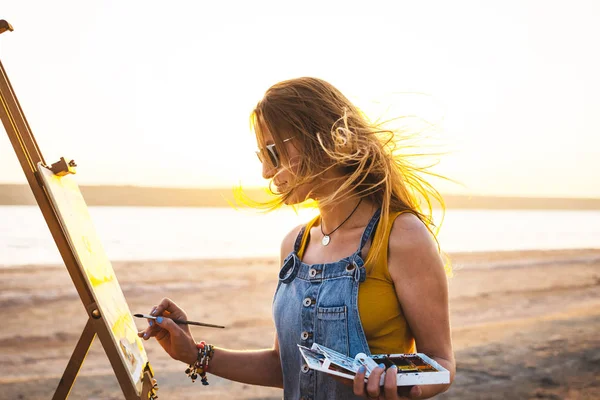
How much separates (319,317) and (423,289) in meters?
0.30

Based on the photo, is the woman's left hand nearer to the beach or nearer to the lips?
the lips

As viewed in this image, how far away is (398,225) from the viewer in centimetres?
171

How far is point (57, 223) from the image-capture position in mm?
1746

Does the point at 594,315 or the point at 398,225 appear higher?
the point at 398,225

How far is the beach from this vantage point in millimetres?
5367

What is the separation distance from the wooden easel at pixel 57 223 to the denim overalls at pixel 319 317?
0.47 metres

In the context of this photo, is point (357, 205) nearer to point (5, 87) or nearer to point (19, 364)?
point (5, 87)

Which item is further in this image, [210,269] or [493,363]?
[210,269]

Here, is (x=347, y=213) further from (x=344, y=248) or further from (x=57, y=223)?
(x=57, y=223)

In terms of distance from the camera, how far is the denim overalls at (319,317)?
66.2 inches

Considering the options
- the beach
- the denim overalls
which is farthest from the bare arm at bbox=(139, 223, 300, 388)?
the beach

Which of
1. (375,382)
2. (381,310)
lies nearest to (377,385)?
(375,382)

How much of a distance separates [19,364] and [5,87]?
5.34 meters

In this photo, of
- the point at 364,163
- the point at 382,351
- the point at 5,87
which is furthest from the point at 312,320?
the point at 5,87
